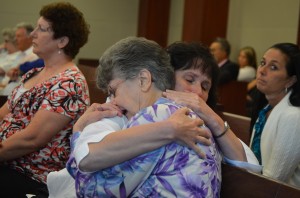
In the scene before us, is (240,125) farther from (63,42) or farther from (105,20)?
(105,20)

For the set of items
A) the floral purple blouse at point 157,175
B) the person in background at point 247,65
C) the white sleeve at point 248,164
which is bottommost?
the person in background at point 247,65

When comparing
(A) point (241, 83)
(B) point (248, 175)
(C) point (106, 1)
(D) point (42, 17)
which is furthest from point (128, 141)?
(C) point (106, 1)

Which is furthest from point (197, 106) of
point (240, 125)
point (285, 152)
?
point (240, 125)

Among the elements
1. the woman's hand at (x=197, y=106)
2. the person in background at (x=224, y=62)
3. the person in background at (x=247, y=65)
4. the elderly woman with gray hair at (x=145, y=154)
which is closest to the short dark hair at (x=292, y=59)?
the woman's hand at (x=197, y=106)

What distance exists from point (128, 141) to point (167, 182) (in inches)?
6.0

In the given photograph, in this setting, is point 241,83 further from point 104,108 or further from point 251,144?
point 104,108

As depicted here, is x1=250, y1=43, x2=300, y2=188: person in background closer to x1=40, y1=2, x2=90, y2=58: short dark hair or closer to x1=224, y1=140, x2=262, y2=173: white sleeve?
x1=224, y1=140, x2=262, y2=173: white sleeve

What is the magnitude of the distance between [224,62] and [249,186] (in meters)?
4.89

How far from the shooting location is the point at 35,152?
256cm

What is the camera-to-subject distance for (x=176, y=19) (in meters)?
8.76

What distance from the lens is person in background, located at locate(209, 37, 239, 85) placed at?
19.9ft

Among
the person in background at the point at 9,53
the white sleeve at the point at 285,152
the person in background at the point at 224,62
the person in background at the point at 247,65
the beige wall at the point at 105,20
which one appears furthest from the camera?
the beige wall at the point at 105,20

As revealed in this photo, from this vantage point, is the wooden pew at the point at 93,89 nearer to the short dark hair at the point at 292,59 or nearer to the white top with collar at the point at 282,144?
the white top with collar at the point at 282,144

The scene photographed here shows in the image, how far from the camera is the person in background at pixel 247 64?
273 inches
